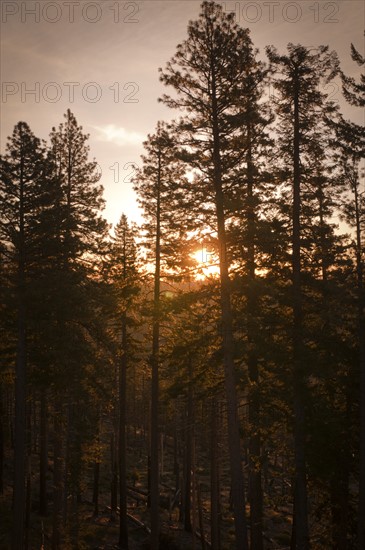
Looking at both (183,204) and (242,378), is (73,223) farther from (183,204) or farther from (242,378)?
(242,378)

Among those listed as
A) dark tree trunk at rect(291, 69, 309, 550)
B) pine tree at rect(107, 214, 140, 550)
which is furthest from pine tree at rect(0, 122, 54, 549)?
dark tree trunk at rect(291, 69, 309, 550)

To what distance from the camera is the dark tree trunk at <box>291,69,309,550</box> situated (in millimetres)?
13914

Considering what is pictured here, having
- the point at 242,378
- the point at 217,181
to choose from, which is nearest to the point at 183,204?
the point at 217,181

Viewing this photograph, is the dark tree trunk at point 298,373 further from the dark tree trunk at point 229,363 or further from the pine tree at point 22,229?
the pine tree at point 22,229

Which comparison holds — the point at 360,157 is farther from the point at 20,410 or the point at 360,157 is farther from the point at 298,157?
the point at 20,410

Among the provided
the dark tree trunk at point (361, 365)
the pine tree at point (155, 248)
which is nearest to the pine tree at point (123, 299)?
the pine tree at point (155, 248)

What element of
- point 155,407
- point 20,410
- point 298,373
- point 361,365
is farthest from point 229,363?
point 20,410

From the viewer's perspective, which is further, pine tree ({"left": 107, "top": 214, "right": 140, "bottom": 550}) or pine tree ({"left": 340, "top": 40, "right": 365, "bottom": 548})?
pine tree ({"left": 107, "top": 214, "right": 140, "bottom": 550})

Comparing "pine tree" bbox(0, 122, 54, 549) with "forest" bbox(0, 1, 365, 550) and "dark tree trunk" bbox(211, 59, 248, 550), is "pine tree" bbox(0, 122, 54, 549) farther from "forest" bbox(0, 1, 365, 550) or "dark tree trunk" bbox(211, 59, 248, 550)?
"dark tree trunk" bbox(211, 59, 248, 550)

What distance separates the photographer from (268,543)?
2695cm

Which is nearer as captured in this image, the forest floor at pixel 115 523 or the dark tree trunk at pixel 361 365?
the dark tree trunk at pixel 361 365

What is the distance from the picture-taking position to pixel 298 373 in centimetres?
1397

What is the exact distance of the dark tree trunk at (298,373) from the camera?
13.9 meters

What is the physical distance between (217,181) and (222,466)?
53.1 metres
